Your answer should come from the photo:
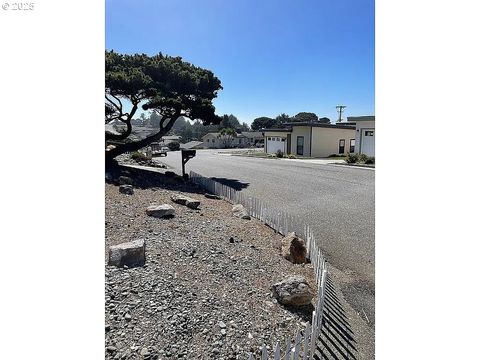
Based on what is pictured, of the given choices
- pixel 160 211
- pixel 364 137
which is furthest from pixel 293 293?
pixel 364 137

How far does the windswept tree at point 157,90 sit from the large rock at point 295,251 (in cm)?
568

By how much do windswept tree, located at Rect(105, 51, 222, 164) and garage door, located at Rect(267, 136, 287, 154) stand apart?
10.1m

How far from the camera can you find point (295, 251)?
2.96 meters

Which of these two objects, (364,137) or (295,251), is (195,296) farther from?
(364,137)

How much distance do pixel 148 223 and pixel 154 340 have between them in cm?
208

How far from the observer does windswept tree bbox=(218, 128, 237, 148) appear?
90.3 ft

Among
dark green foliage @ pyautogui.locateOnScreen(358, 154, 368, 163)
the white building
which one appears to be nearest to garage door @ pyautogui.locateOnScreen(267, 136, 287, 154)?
the white building

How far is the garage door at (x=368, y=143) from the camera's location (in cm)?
1341

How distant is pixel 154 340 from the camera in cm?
159

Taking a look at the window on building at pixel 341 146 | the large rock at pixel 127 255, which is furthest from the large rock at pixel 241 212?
the window on building at pixel 341 146

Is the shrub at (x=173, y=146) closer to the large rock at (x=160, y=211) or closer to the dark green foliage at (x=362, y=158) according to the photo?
the dark green foliage at (x=362, y=158)
